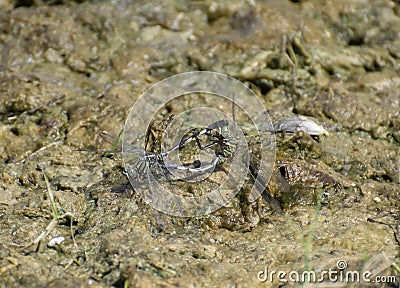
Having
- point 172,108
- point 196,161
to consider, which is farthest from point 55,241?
point 172,108

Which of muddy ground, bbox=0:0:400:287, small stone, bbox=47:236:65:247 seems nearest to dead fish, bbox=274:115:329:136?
muddy ground, bbox=0:0:400:287

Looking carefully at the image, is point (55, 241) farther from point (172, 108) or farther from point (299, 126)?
point (299, 126)

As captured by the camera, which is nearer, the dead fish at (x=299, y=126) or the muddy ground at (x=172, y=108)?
the muddy ground at (x=172, y=108)

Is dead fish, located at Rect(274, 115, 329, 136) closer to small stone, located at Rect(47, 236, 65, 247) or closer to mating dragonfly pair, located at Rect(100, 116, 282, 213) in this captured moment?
mating dragonfly pair, located at Rect(100, 116, 282, 213)

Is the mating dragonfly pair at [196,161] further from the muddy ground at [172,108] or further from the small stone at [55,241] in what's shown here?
the small stone at [55,241]

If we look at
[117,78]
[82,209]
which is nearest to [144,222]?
[82,209]

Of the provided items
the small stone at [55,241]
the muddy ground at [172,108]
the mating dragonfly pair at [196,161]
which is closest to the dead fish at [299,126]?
the muddy ground at [172,108]

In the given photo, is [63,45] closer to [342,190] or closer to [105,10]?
[105,10]
